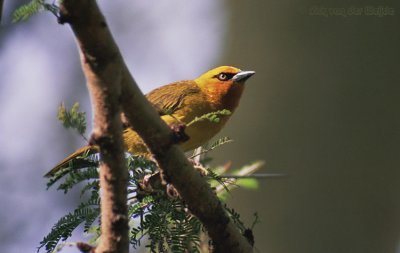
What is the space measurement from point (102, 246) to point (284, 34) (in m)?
5.15

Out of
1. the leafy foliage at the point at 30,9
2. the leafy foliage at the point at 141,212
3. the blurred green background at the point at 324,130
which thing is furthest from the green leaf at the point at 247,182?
the blurred green background at the point at 324,130

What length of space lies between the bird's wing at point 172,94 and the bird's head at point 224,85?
91 mm

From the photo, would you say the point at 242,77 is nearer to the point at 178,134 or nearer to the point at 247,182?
the point at 247,182

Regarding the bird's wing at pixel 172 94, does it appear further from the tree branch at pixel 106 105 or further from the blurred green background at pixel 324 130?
the tree branch at pixel 106 105

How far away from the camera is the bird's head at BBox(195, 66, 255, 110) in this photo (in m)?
5.02

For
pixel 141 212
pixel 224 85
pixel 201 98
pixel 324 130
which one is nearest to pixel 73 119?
pixel 141 212

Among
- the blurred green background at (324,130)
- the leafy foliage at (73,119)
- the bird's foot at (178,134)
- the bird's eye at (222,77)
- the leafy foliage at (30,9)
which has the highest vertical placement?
the leafy foliage at (30,9)

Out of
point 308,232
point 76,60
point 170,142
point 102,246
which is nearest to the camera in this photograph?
point 102,246

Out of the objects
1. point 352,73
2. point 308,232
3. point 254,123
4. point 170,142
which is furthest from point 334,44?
point 170,142

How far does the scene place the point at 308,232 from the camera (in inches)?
243

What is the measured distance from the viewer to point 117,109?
6.04 ft

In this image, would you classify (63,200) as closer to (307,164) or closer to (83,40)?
(307,164)

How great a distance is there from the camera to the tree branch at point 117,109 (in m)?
1.73

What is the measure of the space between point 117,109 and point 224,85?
3.29 metres
